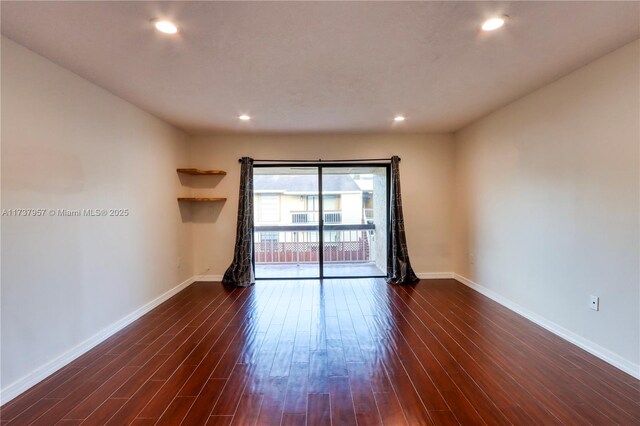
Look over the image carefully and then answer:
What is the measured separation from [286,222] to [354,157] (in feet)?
5.49

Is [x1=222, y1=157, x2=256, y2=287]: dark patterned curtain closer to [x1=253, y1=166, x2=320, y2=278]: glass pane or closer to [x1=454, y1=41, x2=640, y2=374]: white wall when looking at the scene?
[x1=253, y1=166, x2=320, y2=278]: glass pane

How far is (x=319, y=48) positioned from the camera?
214cm

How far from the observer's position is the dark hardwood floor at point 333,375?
69.0 inches

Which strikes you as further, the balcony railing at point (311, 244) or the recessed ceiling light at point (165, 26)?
the balcony railing at point (311, 244)

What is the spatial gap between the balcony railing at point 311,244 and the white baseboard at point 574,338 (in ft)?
6.72

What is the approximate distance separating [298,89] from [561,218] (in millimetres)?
2831

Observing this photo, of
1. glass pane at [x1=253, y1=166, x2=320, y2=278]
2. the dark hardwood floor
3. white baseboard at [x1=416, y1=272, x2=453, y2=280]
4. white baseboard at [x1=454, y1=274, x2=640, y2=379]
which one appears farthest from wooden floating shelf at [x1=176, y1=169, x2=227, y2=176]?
white baseboard at [x1=454, y1=274, x2=640, y2=379]

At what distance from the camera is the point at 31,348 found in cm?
206

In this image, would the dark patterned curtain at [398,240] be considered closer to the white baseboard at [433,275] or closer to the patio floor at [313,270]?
the white baseboard at [433,275]

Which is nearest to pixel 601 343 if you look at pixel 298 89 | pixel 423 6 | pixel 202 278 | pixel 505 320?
pixel 505 320

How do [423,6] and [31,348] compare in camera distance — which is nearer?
[423,6]

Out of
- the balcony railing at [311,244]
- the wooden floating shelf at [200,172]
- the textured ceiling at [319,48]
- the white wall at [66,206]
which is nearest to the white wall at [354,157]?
the wooden floating shelf at [200,172]

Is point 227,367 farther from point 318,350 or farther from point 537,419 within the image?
point 537,419

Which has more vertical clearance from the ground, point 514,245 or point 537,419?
point 514,245
